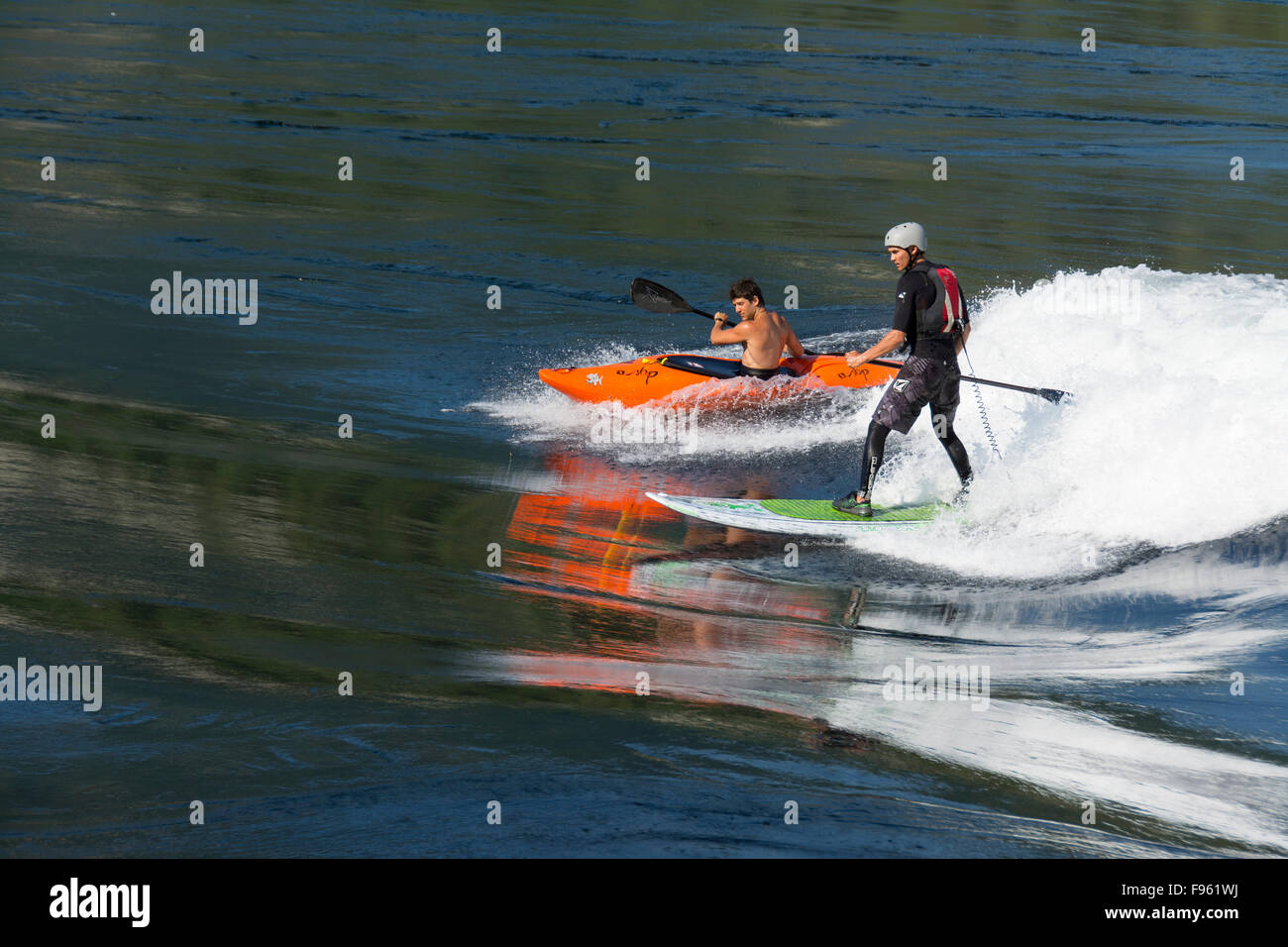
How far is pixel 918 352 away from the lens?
968 cm

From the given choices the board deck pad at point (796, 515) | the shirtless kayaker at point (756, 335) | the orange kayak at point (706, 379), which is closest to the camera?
the board deck pad at point (796, 515)

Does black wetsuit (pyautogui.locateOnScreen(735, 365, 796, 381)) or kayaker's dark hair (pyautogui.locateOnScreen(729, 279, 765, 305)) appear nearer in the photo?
kayaker's dark hair (pyautogui.locateOnScreen(729, 279, 765, 305))

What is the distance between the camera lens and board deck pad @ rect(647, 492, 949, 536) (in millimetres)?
10008

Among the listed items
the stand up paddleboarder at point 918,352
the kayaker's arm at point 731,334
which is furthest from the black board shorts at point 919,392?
the kayaker's arm at point 731,334

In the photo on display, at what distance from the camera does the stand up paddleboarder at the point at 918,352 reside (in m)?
9.31

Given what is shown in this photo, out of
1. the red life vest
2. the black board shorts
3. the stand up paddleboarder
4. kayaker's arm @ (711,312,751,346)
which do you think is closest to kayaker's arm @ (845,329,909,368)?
the stand up paddleboarder

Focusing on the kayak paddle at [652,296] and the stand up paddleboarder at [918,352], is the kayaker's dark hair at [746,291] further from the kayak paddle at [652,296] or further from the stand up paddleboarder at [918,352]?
the stand up paddleboarder at [918,352]

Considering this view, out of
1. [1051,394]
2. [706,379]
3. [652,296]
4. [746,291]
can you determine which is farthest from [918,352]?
[652,296]

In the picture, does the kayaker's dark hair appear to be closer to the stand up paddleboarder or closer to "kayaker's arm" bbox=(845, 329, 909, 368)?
the stand up paddleboarder

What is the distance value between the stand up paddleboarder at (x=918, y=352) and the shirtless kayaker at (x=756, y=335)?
7.07 ft

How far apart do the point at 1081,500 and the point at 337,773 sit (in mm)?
6136

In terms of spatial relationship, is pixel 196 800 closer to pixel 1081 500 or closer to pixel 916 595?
pixel 916 595

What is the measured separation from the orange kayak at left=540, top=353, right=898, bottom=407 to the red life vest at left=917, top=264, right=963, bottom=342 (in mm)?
2996
